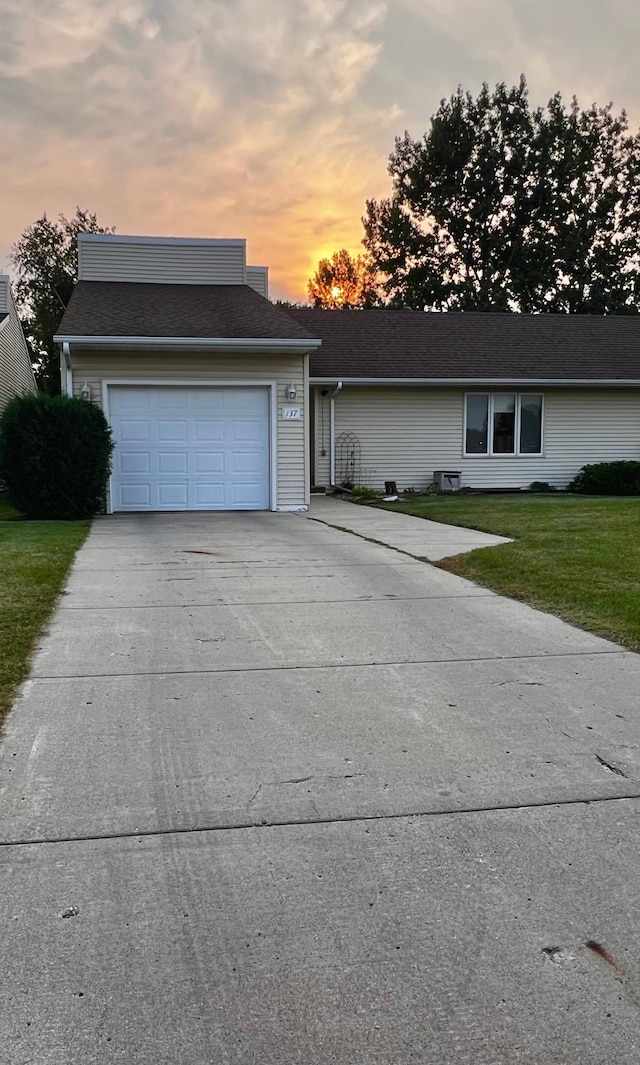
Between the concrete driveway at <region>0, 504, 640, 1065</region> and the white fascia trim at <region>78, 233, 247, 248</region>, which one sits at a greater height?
the white fascia trim at <region>78, 233, 247, 248</region>

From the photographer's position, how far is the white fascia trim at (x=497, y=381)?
18.2 m

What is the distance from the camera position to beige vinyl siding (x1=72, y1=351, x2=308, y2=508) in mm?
14094

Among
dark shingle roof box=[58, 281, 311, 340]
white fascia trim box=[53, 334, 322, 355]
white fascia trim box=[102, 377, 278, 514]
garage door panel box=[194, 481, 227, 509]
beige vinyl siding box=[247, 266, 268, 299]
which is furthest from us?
beige vinyl siding box=[247, 266, 268, 299]

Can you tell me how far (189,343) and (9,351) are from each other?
10.9m

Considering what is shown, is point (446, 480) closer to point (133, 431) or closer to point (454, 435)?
point (454, 435)

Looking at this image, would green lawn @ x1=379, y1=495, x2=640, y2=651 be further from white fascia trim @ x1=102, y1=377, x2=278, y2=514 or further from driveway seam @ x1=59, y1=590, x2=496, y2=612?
white fascia trim @ x1=102, y1=377, x2=278, y2=514

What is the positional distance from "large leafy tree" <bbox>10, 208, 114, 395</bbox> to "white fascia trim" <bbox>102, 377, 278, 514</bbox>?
2744cm

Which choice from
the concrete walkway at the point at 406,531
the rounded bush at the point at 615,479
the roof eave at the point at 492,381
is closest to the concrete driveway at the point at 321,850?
the concrete walkway at the point at 406,531

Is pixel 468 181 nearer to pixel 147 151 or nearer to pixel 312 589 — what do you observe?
pixel 147 151

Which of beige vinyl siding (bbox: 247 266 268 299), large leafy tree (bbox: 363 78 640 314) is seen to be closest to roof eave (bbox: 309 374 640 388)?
beige vinyl siding (bbox: 247 266 268 299)

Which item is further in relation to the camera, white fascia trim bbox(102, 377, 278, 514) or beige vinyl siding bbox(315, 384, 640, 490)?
beige vinyl siding bbox(315, 384, 640, 490)

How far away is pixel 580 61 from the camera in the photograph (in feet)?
66.5

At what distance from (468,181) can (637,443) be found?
25.2 m

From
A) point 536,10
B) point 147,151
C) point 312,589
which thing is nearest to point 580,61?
point 536,10
